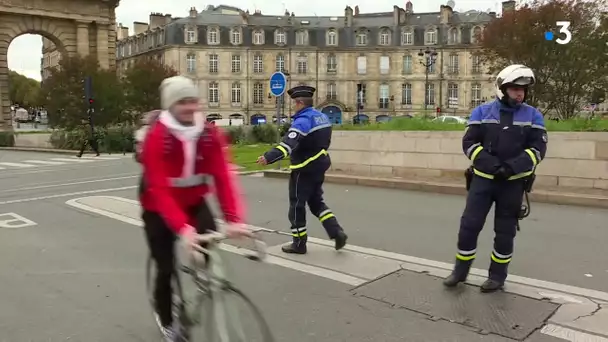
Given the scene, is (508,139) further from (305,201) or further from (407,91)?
(407,91)

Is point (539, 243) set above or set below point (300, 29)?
below

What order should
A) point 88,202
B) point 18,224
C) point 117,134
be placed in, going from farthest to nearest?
point 117,134 → point 88,202 → point 18,224

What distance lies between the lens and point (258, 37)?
79312 millimetres

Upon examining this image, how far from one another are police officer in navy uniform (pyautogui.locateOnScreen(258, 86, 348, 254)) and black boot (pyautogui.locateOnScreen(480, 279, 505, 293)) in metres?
1.94

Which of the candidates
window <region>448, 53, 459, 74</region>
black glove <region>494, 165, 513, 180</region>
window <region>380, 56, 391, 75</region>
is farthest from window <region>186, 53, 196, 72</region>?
black glove <region>494, 165, 513, 180</region>

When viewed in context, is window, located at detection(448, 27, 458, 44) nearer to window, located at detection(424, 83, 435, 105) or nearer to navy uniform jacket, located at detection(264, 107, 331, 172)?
window, located at detection(424, 83, 435, 105)

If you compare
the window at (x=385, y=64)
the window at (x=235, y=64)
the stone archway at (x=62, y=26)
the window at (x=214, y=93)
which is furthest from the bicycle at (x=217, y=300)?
A: the window at (x=385, y=64)

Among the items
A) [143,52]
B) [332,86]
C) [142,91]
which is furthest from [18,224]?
[143,52]

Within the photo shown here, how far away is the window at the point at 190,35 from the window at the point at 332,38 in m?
18.0

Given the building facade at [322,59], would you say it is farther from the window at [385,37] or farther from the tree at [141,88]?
the tree at [141,88]

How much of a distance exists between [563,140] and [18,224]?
9787 mm

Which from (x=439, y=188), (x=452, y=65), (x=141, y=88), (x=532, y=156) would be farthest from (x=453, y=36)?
(x=532, y=156)

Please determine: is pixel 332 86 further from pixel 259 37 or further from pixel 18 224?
pixel 18 224

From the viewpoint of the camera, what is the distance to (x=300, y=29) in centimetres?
7994
